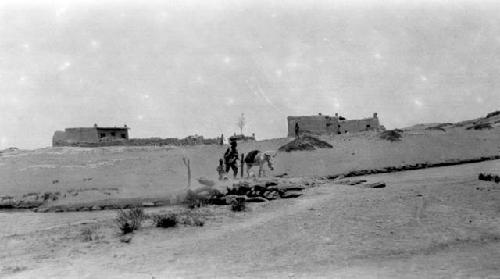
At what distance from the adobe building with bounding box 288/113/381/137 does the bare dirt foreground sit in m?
37.5

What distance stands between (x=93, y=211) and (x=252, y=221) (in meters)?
8.78

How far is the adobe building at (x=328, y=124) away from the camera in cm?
5019

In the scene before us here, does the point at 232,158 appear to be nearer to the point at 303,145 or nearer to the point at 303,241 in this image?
the point at 303,145

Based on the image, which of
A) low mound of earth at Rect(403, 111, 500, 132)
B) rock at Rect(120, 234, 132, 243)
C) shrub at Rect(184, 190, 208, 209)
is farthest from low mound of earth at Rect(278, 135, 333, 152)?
rock at Rect(120, 234, 132, 243)

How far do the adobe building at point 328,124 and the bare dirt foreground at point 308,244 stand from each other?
37.5 meters

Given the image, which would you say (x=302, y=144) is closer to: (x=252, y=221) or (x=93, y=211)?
(x=93, y=211)

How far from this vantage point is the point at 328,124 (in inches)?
2031

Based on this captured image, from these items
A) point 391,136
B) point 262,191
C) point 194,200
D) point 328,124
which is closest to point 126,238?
point 194,200

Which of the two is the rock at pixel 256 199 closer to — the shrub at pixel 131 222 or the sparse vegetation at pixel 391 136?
the shrub at pixel 131 222

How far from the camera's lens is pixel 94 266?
750 cm

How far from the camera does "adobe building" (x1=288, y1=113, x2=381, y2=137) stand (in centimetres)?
5019

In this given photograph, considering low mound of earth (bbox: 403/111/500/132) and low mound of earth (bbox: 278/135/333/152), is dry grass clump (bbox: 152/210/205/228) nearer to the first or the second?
low mound of earth (bbox: 278/135/333/152)

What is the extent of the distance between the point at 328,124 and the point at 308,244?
44469 millimetres

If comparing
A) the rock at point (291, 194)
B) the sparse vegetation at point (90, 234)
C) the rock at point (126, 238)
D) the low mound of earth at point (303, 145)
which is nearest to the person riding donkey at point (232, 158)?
the rock at point (291, 194)
